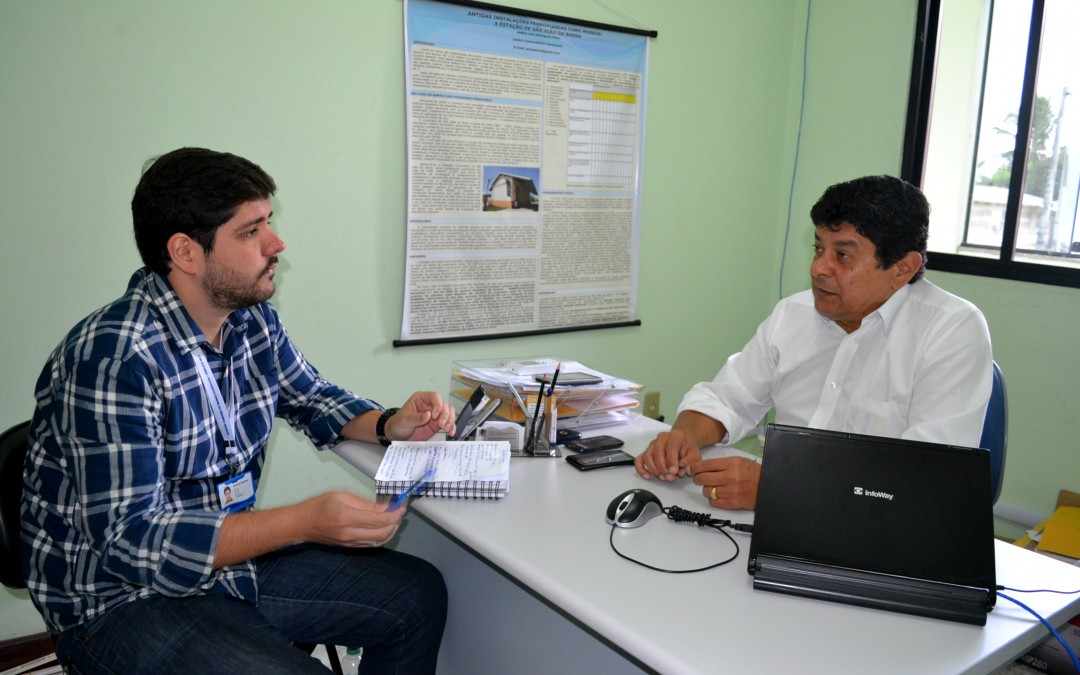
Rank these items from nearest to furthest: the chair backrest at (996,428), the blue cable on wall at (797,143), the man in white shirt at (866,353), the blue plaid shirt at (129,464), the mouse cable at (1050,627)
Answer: the mouse cable at (1050,627)
the blue plaid shirt at (129,464)
the man in white shirt at (866,353)
the chair backrest at (996,428)
the blue cable on wall at (797,143)

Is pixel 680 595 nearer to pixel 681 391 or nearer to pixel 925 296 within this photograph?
pixel 925 296

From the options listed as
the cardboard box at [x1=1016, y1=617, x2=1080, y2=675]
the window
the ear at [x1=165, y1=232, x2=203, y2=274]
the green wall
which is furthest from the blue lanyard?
the window

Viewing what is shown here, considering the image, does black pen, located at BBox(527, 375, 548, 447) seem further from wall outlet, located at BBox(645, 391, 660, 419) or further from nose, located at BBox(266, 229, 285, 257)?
wall outlet, located at BBox(645, 391, 660, 419)

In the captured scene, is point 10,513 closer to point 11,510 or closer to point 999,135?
point 11,510

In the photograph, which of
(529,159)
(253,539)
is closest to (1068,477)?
(529,159)

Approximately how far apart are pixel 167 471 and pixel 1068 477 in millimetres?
2896

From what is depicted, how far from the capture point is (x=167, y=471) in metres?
1.38

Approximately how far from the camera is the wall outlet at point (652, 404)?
3.39 meters

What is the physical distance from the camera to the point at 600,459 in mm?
1694

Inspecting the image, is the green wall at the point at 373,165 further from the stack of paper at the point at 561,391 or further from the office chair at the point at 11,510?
the office chair at the point at 11,510

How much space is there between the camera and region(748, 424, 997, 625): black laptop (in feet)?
3.74

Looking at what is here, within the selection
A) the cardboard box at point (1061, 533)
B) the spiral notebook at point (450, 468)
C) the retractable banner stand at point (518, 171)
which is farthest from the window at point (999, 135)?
the spiral notebook at point (450, 468)

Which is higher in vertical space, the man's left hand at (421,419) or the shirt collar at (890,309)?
the shirt collar at (890,309)

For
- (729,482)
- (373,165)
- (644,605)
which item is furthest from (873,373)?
(373,165)
